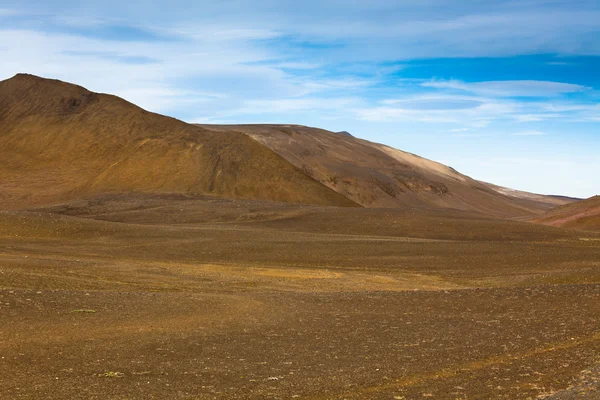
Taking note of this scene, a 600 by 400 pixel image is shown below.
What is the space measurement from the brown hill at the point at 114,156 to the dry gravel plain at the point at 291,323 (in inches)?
1492

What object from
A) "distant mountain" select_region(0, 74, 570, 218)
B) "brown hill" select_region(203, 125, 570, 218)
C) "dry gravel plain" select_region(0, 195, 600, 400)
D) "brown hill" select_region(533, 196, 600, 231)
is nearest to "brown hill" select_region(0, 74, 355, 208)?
"distant mountain" select_region(0, 74, 570, 218)

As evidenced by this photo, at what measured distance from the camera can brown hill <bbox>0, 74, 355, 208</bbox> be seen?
69.2 meters

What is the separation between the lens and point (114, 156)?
7512 cm

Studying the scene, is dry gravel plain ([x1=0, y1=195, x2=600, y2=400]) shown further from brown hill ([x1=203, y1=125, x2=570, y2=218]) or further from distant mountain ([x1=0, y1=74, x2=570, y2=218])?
brown hill ([x1=203, y1=125, x2=570, y2=218])

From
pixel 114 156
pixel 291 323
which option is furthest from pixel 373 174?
pixel 291 323

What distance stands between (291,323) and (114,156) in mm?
63468

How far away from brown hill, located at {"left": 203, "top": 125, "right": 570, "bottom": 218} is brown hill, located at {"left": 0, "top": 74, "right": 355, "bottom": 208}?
22.0 meters

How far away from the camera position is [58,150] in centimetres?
7725

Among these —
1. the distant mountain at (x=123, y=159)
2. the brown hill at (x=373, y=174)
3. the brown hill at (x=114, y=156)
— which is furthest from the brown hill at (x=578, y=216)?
the brown hill at (x=373, y=174)

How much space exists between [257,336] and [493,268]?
16.9 meters

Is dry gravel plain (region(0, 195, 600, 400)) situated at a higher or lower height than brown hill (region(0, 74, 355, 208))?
lower

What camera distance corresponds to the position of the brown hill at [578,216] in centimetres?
6547

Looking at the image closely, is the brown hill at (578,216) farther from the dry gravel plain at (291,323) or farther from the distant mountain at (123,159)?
the dry gravel plain at (291,323)

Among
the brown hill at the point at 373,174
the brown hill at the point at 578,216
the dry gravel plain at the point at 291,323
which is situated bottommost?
the dry gravel plain at the point at 291,323
